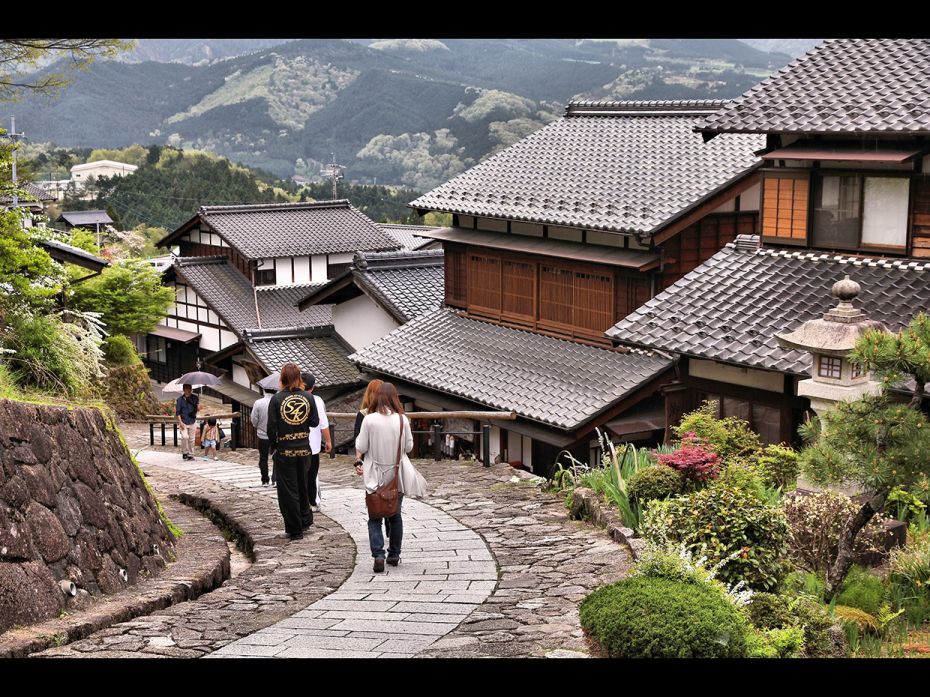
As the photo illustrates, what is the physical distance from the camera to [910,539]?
374 inches

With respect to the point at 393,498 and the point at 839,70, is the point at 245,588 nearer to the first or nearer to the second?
the point at 393,498

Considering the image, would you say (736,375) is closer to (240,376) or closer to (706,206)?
(706,206)

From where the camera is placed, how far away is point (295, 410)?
1052 centimetres

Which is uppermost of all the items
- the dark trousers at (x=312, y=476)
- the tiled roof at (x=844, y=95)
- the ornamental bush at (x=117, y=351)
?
the tiled roof at (x=844, y=95)

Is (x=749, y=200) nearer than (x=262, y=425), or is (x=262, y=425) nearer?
(x=262, y=425)

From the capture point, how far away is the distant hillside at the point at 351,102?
446 ft

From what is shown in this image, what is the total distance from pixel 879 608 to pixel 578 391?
10860mm

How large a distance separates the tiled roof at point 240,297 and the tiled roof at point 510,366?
50.4 ft

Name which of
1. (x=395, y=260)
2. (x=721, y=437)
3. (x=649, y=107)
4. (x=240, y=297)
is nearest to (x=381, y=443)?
(x=721, y=437)

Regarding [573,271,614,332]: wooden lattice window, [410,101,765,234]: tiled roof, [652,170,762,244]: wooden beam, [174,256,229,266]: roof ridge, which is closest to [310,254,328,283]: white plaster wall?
[174,256,229,266]: roof ridge

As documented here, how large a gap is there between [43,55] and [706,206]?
11.6m

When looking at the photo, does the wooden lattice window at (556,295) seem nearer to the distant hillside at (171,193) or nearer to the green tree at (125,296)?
the green tree at (125,296)

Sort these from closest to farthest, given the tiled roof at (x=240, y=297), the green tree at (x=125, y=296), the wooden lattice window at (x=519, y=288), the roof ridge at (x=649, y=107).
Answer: the wooden lattice window at (x=519, y=288) < the roof ridge at (x=649, y=107) < the green tree at (x=125, y=296) < the tiled roof at (x=240, y=297)

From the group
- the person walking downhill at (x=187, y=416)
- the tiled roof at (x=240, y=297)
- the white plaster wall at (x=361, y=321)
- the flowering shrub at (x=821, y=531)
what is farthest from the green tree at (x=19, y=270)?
the tiled roof at (x=240, y=297)
